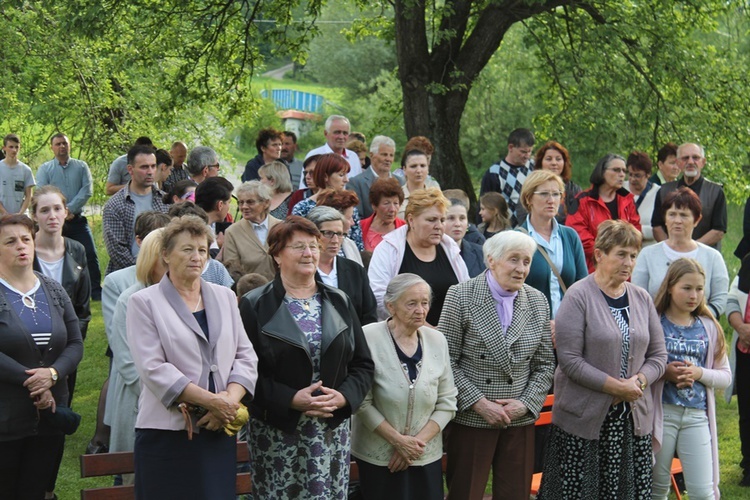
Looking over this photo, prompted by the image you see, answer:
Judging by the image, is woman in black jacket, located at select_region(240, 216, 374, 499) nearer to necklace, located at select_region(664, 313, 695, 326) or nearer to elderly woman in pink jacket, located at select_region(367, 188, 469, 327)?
elderly woman in pink jacket, located at select_region(367, 188, 469, 327)

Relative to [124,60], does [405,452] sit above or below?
below

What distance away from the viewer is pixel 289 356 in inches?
204

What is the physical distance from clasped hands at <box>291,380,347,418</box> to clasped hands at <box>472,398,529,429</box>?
966mm

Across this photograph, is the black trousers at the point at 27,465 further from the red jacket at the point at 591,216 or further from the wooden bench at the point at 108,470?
the red jacket at the point at 591,216

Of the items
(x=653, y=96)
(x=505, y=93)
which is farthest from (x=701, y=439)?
(x=505, y=93)

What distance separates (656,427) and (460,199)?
2.54 meters

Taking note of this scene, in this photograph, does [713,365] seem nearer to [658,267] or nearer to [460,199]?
[658,267]

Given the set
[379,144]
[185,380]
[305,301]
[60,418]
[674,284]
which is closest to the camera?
[185,380]

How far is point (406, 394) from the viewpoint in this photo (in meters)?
5.46

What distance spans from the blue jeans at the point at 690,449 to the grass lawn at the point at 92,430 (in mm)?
1160

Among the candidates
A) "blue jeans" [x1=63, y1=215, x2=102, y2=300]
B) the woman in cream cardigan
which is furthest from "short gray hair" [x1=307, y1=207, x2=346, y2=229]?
"blue jeans" [x1=63, y1=215, x2=102, y2=300]

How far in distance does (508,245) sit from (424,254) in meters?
0.95

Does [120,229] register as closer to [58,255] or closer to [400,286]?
[58,255]

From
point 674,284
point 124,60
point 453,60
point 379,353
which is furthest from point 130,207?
A: point 453,60
